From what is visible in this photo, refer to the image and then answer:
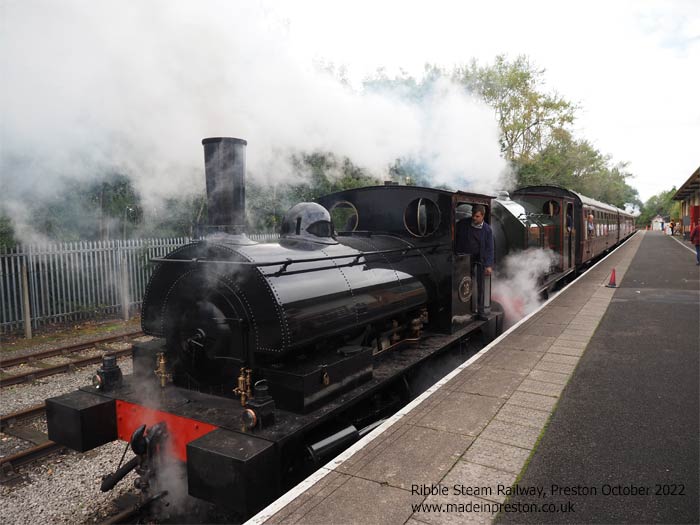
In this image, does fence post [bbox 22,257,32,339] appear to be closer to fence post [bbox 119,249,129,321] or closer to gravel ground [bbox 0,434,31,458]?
fence post [bbox 119,249,129,321]

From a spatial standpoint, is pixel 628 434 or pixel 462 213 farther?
pixel 462 213

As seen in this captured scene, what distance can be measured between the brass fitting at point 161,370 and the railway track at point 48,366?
8.67 feet

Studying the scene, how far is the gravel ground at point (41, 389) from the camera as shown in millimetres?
5625

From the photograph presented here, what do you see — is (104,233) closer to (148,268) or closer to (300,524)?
(148,268)

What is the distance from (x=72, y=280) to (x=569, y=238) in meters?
11.7

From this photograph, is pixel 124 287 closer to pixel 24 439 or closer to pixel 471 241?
pixel 24 439

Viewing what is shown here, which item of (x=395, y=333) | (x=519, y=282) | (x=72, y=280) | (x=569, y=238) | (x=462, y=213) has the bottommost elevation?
(x=395, y=333)

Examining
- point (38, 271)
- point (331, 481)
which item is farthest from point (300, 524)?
point (38, 271)

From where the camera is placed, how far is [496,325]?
6.83 metres

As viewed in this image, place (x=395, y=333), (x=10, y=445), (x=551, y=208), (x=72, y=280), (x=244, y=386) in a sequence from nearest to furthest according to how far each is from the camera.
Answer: (x=244, y=386), (x=10, y=445), (x=395, y=333), (x=72, y=280), (x=551, y=208)

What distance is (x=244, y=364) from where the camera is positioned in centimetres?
353

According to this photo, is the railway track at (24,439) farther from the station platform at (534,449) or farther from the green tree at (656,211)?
the green tree at (656,211)

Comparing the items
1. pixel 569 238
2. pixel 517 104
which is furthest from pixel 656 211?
pixel 569 238

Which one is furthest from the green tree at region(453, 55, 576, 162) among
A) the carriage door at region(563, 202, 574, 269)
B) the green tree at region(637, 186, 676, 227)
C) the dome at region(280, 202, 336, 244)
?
the green tree at region(637, 186, 676, 227)
